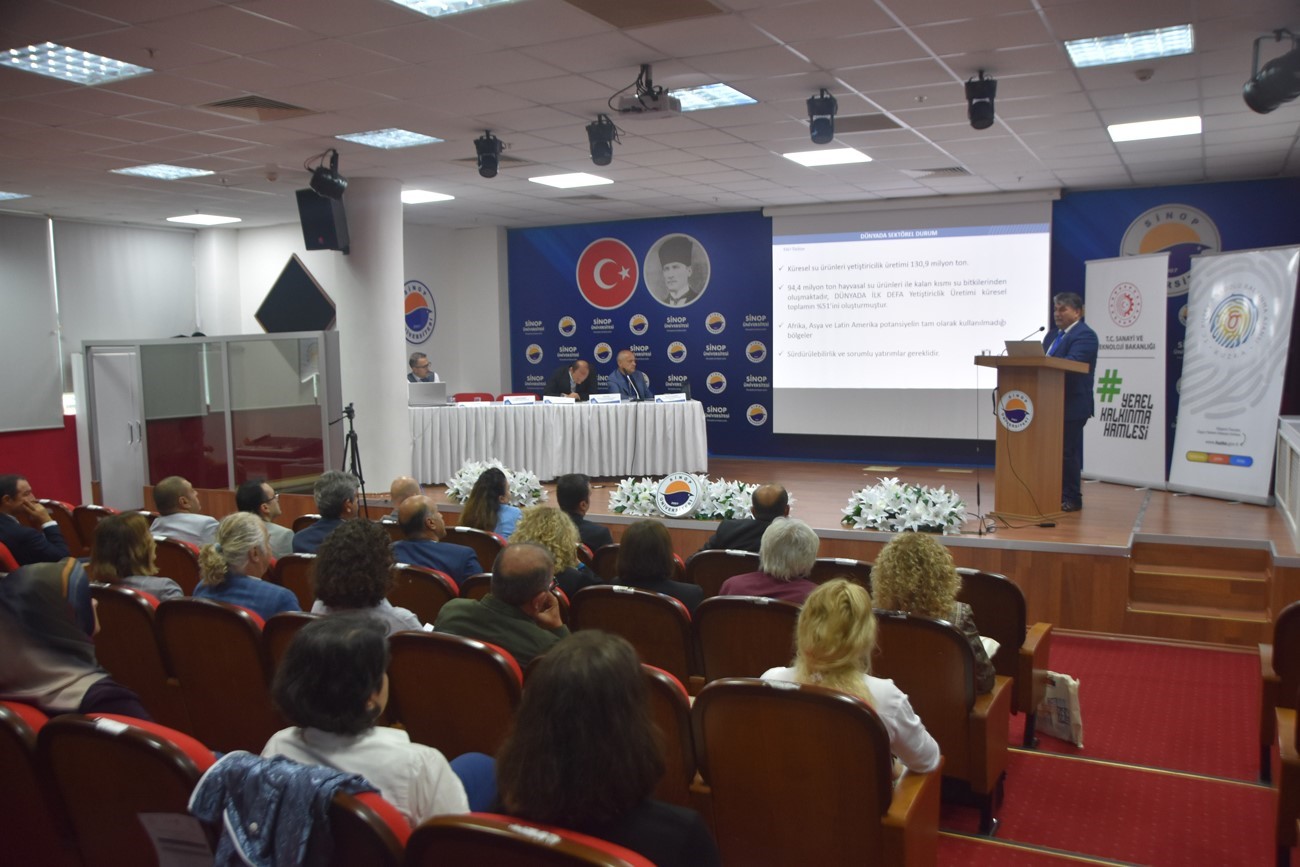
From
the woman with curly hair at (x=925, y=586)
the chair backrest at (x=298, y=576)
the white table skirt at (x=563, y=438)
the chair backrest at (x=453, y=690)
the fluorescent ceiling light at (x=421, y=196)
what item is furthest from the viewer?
the fluorescent ceiling light at (x=421, y=196)

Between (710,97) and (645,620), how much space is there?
4379 millimetres

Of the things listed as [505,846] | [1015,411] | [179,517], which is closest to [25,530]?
[179,517]

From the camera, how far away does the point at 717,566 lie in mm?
4270

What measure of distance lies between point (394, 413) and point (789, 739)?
Answer: 25.0 feet

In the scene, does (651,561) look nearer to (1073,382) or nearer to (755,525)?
(755,525)

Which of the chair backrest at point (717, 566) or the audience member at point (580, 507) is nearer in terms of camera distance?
the chair backrest at point (717, 566)

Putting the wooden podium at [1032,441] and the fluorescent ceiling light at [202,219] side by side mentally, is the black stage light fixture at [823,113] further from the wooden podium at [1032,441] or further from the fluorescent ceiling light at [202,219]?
the fluorescent ceiling light at [202,219]

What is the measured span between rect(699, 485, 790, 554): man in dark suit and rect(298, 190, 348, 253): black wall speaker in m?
5.49

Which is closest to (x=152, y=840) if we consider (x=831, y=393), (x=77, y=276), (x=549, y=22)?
(x=549, y=22)

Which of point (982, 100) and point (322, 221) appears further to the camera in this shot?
point (322, 221)

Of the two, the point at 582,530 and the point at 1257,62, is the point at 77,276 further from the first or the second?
the point at 1257,62

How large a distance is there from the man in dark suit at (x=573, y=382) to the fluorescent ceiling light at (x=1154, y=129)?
19.0 feet

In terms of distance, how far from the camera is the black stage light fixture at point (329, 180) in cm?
812

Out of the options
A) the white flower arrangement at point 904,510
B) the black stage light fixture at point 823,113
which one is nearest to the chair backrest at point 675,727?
the white flower arrangement at point 904,510
